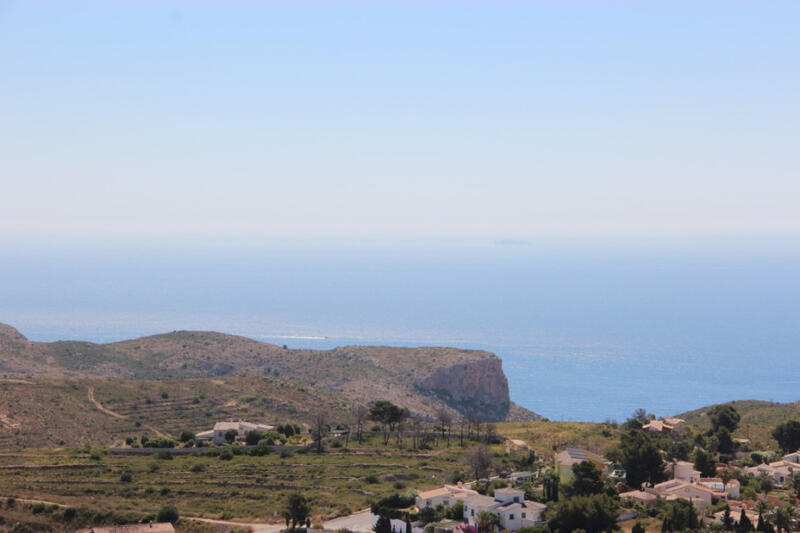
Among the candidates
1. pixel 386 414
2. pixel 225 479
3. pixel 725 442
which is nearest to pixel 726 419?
pixel 725 442

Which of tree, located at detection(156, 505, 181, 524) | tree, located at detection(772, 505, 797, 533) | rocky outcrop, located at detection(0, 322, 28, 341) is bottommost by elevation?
tree, located at detection(156, 505, 181, 524)

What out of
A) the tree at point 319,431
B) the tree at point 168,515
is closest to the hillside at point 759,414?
the tree at point 319,431

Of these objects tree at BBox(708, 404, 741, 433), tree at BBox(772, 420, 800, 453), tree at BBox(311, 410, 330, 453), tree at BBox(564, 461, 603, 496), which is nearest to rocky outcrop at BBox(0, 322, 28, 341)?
tree at BBox(311, 410, 330, 453)

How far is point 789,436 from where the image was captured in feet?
140

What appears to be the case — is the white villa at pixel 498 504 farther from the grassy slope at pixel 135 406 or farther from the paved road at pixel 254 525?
the grassy slope at pixel 135 406

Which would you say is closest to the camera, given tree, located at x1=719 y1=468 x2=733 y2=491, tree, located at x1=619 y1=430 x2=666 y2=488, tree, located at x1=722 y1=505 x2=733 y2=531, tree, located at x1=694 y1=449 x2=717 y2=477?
tree, located at x1=722 y1=505 x2=733 y2=531

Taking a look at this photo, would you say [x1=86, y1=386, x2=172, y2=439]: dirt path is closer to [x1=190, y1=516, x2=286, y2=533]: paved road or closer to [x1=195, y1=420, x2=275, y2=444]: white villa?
[x1=195, y1=420, x2=275, y2=444]: white villa

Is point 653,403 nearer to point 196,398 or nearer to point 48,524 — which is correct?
point 196,398

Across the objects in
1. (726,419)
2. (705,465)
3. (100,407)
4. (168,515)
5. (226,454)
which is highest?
(726,419)

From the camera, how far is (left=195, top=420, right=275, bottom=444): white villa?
48031 mm

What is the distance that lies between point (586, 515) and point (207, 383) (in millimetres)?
40506

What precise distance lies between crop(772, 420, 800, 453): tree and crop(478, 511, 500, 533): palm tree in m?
21.0

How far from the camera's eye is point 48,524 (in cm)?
3059

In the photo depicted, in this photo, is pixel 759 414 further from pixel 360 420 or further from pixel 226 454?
pixel 226 454
